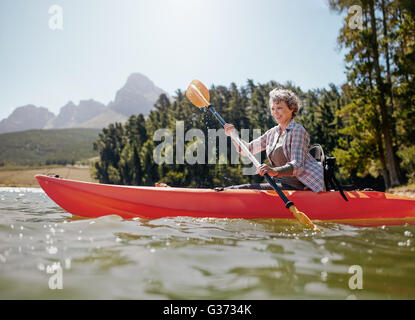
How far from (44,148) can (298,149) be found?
157 meters

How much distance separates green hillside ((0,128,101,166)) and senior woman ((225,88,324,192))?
120635mm

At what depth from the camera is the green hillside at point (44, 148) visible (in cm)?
12156

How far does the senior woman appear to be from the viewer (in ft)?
13.1

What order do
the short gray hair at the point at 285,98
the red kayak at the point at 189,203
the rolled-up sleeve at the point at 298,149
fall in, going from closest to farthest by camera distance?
the rolled-up sleeve at the point at 298,149, the red kayak at the point at 189,203, the short gray hair at the point at 285,98

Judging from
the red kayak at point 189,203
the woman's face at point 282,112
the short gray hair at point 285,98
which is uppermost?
the short gray hair at point 285,98

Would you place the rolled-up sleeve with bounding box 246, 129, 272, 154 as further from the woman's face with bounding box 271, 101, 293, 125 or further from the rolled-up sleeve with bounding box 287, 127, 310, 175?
the rolled-up sleeve with bounding box 287, 127, 310, 175

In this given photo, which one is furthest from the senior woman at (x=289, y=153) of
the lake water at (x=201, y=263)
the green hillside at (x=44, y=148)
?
the green hillside at (x=44, y=148)

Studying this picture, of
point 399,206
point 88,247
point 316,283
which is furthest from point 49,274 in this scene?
point 399,206

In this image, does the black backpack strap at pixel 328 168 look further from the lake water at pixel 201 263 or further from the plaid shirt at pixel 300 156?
the lake water at pixel 201 263

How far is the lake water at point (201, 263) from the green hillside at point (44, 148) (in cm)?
12123

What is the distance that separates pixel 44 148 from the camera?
13950 centimetres

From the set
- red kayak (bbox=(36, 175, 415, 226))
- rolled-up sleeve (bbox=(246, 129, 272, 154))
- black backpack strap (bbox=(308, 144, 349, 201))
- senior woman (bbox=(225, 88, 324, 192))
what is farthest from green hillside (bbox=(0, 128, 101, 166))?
black backpack strap (bbox=(308, 144, 349, 201))
